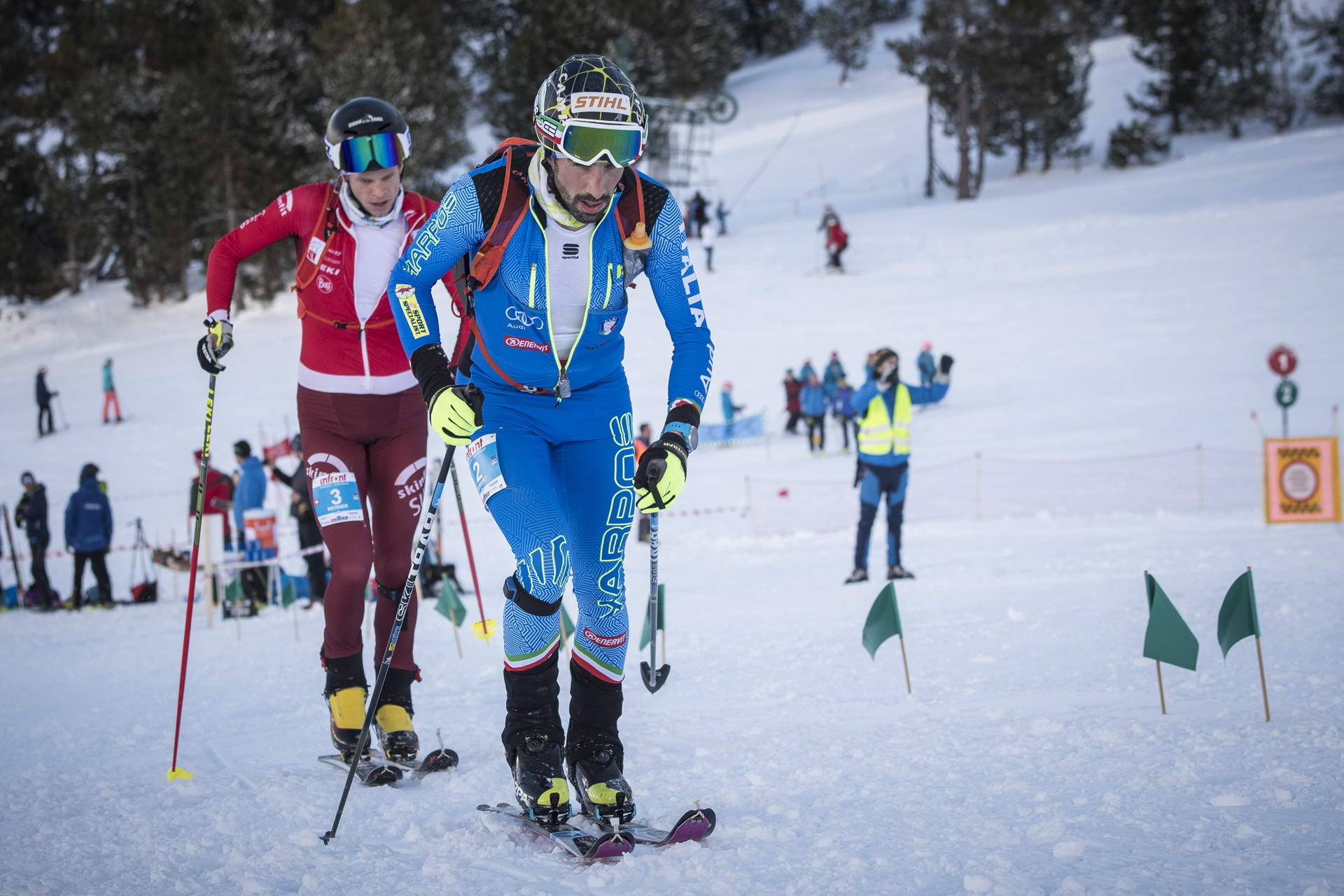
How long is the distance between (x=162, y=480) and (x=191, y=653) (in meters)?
14.8

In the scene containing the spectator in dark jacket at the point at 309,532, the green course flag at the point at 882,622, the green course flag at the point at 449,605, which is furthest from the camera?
the spectator in dark jacket at the point at 309,532

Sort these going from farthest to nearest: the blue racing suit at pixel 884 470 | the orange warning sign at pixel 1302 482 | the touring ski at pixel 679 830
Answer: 1. the orange warning sign at pixel 1302 482
2. the blue racing suit at pixel 884 470
3. the touring ski at pixel 679 830

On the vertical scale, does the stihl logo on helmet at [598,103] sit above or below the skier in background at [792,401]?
above

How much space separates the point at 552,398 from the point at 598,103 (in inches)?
39.4

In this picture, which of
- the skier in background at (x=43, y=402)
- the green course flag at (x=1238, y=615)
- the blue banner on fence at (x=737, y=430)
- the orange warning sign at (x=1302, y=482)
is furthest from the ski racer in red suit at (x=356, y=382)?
the skier in background at (x=43, y=402)

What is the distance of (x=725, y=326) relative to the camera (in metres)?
27.8

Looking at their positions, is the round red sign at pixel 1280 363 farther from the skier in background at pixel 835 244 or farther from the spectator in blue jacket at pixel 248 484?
the spectator in blue jacket at pixel 248 484

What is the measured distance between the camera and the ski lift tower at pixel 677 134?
42.7 m

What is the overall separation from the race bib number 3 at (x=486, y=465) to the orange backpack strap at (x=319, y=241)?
4.35 ft

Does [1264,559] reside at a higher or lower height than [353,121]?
lower

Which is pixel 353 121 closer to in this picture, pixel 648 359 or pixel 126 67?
pixel 648 359

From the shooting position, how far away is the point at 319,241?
4.41m

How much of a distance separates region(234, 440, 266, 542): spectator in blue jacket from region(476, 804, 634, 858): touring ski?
9151mm

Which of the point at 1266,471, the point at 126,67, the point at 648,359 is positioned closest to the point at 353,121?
the point at 1266,471
